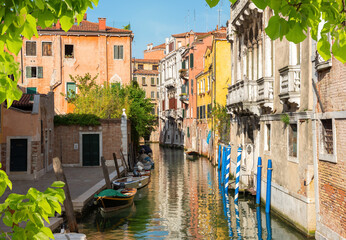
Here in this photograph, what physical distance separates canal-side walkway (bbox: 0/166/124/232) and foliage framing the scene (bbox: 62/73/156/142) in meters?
4.49

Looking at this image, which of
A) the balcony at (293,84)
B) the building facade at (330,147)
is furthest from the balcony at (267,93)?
the building facade at (330,147)

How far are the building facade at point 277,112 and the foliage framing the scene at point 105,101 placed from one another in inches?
346

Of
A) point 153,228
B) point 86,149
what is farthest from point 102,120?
point 153,228

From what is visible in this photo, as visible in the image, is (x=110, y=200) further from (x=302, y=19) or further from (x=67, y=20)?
(x=302, y=19)

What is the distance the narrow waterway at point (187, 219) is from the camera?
38.0ft

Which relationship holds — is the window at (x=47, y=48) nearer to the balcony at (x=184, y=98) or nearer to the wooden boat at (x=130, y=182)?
the wooden boat at (x=130, y=182)

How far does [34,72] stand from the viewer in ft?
94.8

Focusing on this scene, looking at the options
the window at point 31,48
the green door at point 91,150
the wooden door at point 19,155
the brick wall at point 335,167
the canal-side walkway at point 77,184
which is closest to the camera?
the brick wall at point 335,167

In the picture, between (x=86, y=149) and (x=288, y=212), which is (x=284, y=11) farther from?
(x=86, y=149)

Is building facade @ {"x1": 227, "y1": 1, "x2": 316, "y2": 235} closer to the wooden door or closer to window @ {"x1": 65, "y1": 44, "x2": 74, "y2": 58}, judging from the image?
the wooden door

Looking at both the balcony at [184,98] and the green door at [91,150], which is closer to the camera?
the green door at [91,150]

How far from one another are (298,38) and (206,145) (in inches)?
1344

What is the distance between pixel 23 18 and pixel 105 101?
23.5 metres

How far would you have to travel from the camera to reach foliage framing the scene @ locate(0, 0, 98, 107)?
2.45m
